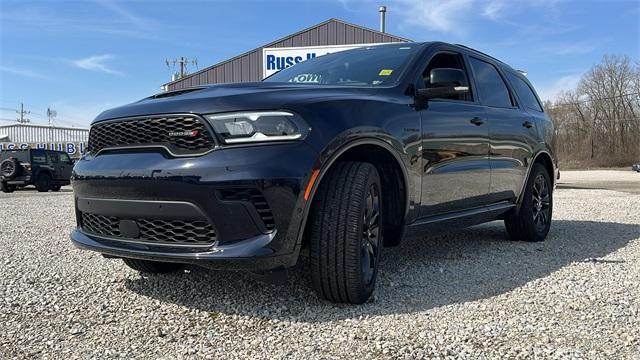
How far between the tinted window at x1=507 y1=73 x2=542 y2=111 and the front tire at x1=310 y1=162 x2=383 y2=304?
123 inches

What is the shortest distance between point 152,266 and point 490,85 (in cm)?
330

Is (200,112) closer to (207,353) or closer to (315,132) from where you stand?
(315,132)

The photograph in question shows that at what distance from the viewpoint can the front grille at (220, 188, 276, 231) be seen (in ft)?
8.45

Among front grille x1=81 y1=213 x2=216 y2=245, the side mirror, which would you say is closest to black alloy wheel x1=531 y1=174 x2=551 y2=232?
the side mirror

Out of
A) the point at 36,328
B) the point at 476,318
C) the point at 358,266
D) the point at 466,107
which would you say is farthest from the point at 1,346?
the point at 466,107

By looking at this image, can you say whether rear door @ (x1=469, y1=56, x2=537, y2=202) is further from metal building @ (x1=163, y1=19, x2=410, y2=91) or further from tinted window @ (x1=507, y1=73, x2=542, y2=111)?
metal building @ (x1=163, y1=19, x2=410, y2=91)

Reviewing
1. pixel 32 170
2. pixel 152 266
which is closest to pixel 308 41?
pixel 32 170

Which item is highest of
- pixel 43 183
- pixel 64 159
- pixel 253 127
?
pixel 253 127

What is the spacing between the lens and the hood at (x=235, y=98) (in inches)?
106

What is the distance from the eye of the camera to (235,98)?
107 inches

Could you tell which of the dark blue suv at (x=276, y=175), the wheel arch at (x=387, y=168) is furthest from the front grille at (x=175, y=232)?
the wheel arch at (x=387, y=168)

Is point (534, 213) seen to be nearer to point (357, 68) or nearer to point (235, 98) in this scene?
point (357, 68)

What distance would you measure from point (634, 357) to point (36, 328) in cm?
284

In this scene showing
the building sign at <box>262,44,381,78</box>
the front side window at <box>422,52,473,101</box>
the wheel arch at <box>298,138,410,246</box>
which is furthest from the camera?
the building sign at <box>262,44,381,78</box>
